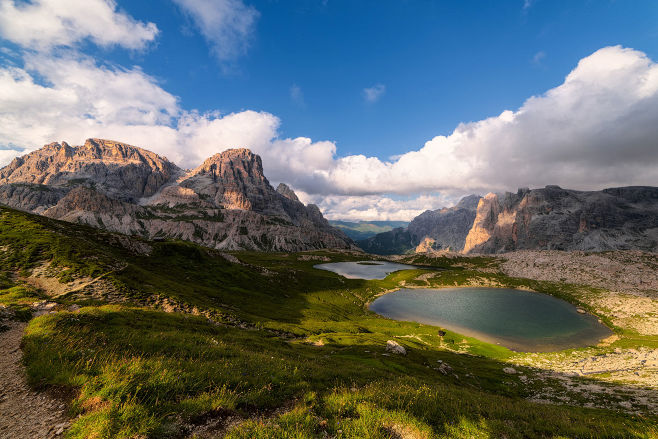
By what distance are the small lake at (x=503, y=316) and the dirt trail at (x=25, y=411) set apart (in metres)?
90.8

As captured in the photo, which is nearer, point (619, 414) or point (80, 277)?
point (619, 414)

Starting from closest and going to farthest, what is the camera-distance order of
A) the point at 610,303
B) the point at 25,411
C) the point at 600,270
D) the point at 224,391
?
the point at 25,411
the point at 224,391
the point at 610,303
the point at 600,270

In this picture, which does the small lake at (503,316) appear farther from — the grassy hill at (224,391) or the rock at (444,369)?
the grassy hill at (224,391)

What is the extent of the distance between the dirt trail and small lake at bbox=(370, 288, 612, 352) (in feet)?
298

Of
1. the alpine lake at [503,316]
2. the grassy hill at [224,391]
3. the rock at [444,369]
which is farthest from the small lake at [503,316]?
the grassy hill at [224,391]

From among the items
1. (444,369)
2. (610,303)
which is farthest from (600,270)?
(444,369)

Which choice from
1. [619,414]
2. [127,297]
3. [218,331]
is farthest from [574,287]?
[127,297]

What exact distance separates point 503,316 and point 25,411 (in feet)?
412

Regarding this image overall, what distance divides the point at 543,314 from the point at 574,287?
5550 centimetres

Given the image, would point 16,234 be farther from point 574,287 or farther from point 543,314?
point 574,287

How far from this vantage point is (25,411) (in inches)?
303

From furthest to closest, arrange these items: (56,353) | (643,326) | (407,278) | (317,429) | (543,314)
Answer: (407,278)
(543,314)
(643,326)
(56,353)
(317,429)

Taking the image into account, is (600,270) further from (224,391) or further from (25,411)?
(25,411)

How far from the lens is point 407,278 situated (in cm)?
17412
